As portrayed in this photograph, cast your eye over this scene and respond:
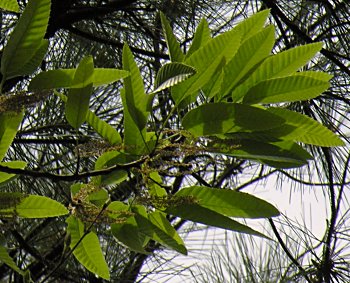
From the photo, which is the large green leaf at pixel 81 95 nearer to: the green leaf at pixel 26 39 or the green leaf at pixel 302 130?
the green leaf at pixel 26 39

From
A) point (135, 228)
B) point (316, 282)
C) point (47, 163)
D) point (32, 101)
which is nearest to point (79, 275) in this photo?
point (47, 163)

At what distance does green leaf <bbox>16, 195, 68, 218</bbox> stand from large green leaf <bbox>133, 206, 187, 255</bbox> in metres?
0.07

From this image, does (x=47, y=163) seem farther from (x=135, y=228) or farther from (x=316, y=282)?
(x=135, y=228)

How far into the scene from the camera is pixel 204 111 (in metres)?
0.63

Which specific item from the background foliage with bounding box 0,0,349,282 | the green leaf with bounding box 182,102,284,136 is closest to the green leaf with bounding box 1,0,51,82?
the green leaf with bounding box 182,102,284,136

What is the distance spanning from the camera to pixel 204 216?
66cm

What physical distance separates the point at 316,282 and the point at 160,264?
0.51 metres

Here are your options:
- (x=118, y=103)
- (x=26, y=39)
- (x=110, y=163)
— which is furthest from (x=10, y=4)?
(x=118, y=103)

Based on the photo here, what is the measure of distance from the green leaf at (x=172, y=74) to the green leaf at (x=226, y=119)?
5cm

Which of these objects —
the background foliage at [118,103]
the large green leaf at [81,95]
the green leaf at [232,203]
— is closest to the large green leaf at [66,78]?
the large green leaf at [81,95]

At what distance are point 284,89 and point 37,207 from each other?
0.69 ft

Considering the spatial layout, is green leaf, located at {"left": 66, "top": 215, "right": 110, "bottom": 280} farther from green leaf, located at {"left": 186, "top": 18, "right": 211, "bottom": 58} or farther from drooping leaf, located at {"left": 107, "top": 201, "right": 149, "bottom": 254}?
green leaf, located at {"left": 186, "top": 18, "right": 211, "bottom": 58}

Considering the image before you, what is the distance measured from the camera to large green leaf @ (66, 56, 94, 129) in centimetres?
60

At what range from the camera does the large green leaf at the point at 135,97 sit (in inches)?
25.3
